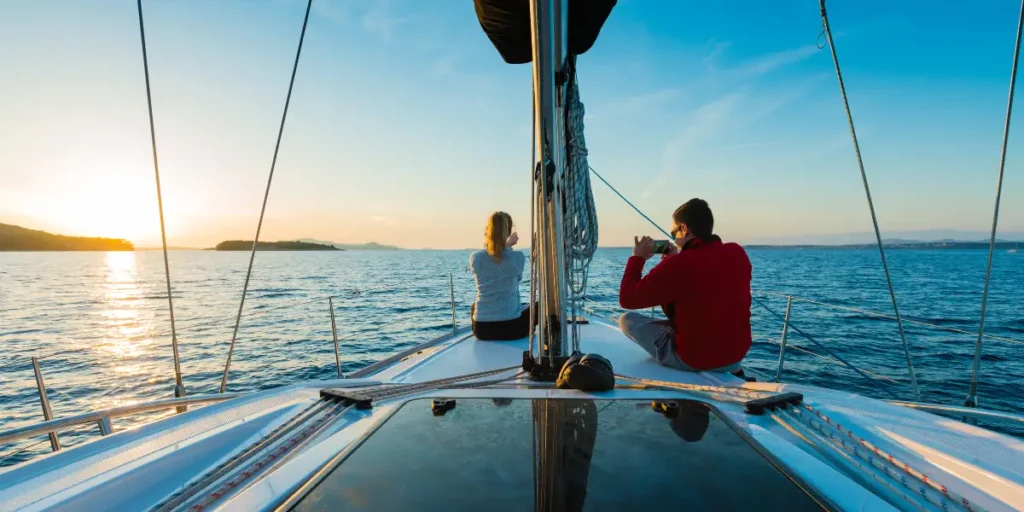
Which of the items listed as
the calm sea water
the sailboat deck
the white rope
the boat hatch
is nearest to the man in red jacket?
the sailboat deck

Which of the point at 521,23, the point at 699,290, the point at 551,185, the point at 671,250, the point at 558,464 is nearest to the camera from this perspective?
the point at 558,464

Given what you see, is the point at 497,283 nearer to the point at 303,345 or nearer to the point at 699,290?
the point at 699,290

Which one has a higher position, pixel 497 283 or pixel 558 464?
pixel 497 283

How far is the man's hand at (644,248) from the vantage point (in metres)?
2.68

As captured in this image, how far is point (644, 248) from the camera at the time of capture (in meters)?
2.69

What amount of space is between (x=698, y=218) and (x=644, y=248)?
1.13 feet

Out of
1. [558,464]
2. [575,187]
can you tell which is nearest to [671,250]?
[575,187]

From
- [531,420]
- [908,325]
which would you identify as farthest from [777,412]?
[908,325]

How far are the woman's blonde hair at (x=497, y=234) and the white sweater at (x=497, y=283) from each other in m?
0.06

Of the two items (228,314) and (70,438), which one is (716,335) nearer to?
(70,438)

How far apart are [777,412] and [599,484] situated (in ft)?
2.83

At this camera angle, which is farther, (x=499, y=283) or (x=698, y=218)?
(x=499, y=283)

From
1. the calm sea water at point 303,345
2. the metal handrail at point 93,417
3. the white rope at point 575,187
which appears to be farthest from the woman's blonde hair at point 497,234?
the metal handrail at point 93,417

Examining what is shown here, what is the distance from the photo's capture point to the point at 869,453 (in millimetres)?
1170
